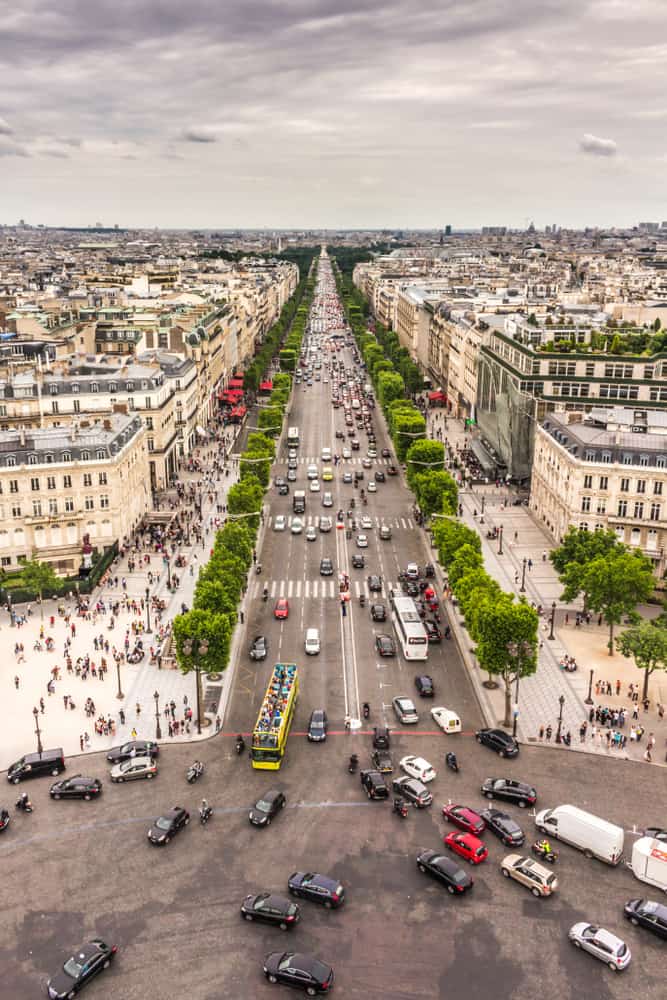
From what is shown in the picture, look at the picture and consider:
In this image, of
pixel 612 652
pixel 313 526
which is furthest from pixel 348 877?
pixel 313 526

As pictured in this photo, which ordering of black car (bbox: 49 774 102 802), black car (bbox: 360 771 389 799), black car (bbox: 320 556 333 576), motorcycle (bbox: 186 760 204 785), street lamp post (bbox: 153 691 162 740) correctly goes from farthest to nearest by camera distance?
black car (bbox: 320 556 333 576) → street lamp post (bbox: 153 691 162 740) → motorcycle (bbox: 186 760 204 785) → black car (bbox: 49 774 102 802) → black car (bbox: 360 771 389 799)

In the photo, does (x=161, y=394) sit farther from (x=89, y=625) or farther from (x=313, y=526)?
(x=89, y=625)

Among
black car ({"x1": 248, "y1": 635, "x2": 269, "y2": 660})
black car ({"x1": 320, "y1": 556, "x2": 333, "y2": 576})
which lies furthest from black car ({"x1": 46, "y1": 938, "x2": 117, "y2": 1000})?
black car ({"x1": 320, "y1": 556, "x2": 333, "y2": 576})

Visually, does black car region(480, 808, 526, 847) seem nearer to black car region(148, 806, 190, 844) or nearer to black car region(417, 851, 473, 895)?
black car region(417, 851, 473, 895)

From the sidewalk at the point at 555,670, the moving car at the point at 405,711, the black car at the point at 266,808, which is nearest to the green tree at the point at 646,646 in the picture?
the sidewalk at the point at 555,670

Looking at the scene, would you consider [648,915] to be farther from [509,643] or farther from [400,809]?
[509,643]

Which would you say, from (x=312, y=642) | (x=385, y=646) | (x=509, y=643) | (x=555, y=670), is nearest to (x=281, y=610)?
(x=312, y=642)

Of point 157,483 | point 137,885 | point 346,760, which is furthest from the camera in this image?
point 157,483
